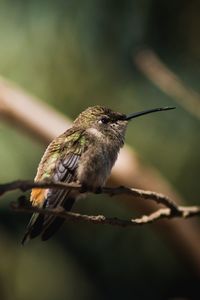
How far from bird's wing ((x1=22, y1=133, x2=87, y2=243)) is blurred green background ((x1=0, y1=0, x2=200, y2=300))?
2.38 metres

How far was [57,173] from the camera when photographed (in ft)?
6.03

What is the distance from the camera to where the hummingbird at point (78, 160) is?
1812 millimetres

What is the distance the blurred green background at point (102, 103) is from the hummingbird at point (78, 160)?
2212 millimetres

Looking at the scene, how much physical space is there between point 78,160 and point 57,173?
132 millimetres

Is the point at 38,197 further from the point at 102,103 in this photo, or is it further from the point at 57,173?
the point at 102,103

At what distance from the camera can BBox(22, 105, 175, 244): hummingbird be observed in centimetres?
181

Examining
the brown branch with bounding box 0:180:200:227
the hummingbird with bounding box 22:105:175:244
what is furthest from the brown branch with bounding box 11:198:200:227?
the hummingbird with bounding box 22:105:175:244

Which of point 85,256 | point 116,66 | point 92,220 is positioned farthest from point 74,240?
point 92,220

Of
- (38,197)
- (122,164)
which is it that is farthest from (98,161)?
(122,164)

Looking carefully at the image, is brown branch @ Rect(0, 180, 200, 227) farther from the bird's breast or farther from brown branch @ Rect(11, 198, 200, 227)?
the bird's breast

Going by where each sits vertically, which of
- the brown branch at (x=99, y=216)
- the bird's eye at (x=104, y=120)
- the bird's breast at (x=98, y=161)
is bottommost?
the brown branch at (x=99, y=216)

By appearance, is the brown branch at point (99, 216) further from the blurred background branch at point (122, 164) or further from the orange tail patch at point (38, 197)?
the blurred background branch at point (122, 164)

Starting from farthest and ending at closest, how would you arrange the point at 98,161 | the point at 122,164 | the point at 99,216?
1. the point at 122,164
2. the point at 98,161
3. the point at 99,216

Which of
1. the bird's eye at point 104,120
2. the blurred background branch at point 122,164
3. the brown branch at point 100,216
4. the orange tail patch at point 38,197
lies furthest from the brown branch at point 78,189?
the blurred background branch at point 122,164
